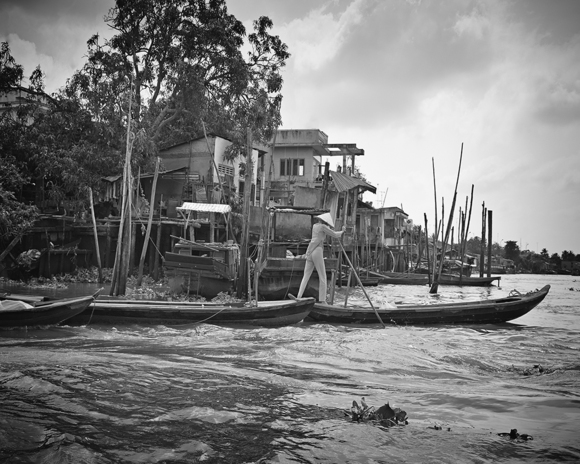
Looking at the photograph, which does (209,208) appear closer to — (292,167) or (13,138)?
(13,138)

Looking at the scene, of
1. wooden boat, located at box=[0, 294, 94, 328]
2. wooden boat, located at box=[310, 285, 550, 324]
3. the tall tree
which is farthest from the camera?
the tall tree

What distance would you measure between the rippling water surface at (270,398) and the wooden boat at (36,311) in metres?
0.21

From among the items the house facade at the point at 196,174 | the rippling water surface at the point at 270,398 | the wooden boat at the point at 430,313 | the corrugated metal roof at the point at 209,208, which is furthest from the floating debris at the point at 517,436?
the house facade at the point at 196,174

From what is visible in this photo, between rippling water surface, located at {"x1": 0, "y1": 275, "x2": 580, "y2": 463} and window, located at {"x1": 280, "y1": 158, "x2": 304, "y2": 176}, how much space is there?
84.1ft

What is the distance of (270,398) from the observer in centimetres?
456

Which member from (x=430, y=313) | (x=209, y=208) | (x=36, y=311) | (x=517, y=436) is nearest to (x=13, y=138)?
(x=209, y=208)

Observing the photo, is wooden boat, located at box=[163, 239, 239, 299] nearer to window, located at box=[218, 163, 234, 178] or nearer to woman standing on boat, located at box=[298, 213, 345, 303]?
woman standing on boat, located at box=[298, 213, 345, 303]

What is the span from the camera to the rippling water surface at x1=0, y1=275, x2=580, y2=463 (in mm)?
3293

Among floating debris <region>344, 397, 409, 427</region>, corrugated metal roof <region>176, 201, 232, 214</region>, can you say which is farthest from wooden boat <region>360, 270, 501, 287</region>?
floating debris <region>344, 397, 409, 427</region>

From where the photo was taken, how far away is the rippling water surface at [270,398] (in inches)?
130

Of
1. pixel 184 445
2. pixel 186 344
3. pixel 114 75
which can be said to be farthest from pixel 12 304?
pixel 114 75

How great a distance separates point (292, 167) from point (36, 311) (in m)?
A: 26.6

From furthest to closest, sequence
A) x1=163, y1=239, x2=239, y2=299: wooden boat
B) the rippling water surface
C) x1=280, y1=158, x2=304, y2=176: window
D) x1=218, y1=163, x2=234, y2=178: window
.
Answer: x1=280, y1=158, x2=304, y2=176: window → x1=218, y1=163, x2=234, y2=178: window → x1=163, y1=239, x2=239, y2=299: wooden boat → the rippling water surface

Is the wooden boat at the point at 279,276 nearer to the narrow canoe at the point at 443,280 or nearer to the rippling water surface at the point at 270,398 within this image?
the rippling water surface at the point at 270,398
